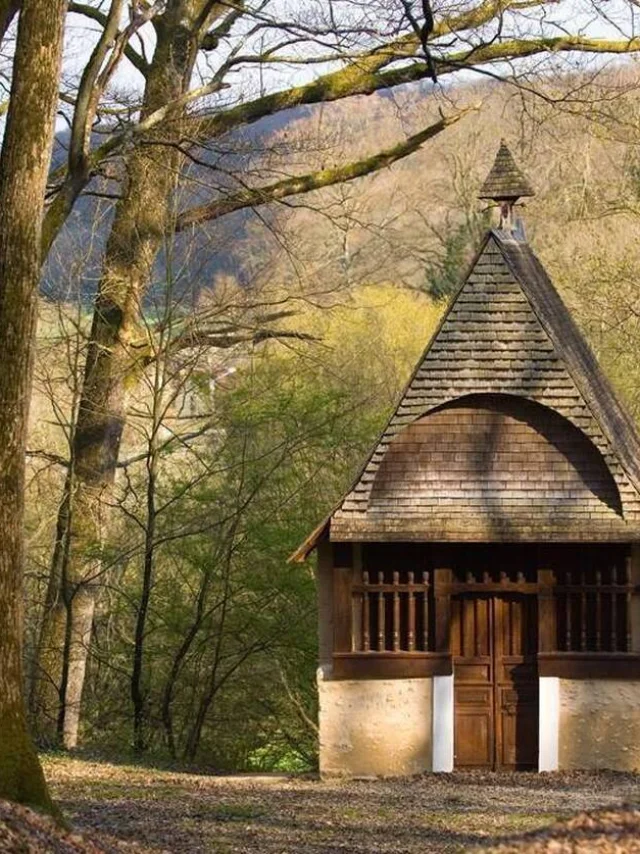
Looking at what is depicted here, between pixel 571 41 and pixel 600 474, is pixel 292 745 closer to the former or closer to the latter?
pixel 600 474

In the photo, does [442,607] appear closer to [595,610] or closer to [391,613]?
[391,613]

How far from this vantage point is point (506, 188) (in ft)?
71.9

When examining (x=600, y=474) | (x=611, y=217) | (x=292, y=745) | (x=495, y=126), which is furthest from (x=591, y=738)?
(x=495, y=126)

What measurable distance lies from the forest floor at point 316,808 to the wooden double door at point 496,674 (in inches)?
26.0

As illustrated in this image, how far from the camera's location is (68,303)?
21.5m

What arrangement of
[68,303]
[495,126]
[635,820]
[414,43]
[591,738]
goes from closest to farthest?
1. [635,820]
2. [414,43]
3. [591,738]
4. [68,303]
5. [495,126]

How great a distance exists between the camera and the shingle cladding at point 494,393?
19328mm

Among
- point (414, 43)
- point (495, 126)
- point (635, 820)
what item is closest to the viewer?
point (635, 820)

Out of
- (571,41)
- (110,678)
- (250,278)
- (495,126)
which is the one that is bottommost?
(110,678)

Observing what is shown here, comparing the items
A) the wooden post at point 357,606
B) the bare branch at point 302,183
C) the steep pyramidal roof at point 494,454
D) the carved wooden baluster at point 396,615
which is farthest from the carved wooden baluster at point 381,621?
the bare branch at point 302,183

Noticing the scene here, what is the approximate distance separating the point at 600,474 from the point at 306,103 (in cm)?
654

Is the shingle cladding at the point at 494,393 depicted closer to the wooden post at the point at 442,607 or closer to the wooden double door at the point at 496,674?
the wooden post at the point at 442,607

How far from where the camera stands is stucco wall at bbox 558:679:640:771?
1916 centimetres

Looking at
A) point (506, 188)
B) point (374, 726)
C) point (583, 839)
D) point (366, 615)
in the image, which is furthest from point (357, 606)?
point (583, 839)
